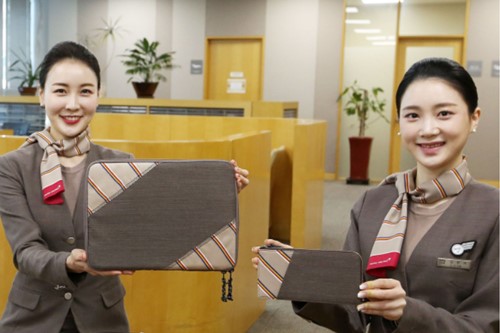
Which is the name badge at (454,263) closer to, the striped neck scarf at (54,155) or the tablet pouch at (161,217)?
the tablet pouch at (161,217)

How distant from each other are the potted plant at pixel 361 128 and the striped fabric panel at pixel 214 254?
805cm

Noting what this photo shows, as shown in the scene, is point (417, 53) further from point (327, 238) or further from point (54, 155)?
point (54, 155)

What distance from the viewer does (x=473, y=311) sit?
1.21 meters

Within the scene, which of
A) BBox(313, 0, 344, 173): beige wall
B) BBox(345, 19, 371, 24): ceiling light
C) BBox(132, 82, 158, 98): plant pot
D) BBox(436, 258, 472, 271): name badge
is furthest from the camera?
BBox(313, 0, 344, 173): beige wall

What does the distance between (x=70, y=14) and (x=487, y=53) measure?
6967mm

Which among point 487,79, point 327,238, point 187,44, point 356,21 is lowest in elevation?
point 327,238

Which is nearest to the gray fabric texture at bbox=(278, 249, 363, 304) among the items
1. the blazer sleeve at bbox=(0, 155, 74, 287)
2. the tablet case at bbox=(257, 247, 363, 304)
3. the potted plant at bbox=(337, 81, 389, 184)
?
the tablet case at bbox=(257, 247, 363, 304)

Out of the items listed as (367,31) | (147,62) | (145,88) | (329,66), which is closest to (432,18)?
(367,31)

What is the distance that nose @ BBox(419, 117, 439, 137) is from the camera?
49.8 inches

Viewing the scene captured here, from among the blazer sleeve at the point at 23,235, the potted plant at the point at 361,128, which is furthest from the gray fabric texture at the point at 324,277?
the potted plant at the point at 361,128

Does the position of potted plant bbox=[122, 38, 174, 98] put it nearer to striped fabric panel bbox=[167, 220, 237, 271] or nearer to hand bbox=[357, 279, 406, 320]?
striped fabric panel bbox=[167, 220, 237, 271]

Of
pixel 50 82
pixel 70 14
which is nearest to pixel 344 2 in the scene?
pixel 70 14

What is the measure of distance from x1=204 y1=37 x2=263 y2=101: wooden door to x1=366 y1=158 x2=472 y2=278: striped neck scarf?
8882 mm

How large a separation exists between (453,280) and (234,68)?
30.4 feet
